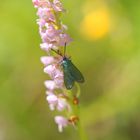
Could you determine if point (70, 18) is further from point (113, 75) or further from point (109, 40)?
point (113, 75)

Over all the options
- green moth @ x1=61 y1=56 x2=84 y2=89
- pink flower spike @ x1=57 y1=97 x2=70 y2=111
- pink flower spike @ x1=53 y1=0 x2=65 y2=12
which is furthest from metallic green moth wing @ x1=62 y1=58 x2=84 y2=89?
pink flower spike @ x1=53 y1=0 x2=65 y2=12

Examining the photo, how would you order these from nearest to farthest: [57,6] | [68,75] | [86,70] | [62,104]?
[57,6] < [68,75] < [62,104] < [86,70]

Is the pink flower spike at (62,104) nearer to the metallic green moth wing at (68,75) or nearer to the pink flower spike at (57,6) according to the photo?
the metallic green moth wing at (68,75)

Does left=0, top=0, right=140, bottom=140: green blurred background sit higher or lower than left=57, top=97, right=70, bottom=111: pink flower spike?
higher

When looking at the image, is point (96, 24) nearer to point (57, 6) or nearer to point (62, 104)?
point (62, 104)

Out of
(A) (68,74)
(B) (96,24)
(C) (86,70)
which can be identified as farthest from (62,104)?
(B) (96,24)

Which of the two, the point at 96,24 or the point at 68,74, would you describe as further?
the point at 96,24

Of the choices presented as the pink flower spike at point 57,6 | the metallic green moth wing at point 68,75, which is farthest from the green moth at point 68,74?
the pink flower spike at point 57,6

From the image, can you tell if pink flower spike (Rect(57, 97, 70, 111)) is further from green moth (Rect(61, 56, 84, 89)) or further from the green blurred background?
the green blurred background
